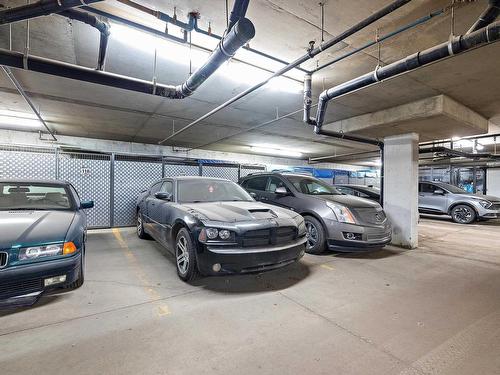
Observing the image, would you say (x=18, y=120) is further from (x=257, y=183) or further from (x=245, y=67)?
(x=245, y=67)

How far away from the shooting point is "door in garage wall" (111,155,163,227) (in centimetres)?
733

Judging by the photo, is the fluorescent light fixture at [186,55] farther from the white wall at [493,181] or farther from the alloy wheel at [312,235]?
the white wall at [493,181]

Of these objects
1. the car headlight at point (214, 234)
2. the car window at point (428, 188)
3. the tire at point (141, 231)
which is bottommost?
the tire at point (141, 231)

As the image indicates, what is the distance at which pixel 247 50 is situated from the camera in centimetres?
335

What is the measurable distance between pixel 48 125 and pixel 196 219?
858cm

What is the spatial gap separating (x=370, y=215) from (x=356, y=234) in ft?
1.80

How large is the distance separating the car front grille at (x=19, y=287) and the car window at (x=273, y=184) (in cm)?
440

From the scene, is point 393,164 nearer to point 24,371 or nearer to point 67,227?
point 67,227

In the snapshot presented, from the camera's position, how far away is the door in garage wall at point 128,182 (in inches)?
289

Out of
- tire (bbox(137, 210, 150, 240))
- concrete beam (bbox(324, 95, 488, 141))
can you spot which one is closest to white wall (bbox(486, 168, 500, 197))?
concrete beam (bbox(324, 95, 488, 141))

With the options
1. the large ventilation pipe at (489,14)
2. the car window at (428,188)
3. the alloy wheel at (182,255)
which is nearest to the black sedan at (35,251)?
the alloy wheel at (182,255)

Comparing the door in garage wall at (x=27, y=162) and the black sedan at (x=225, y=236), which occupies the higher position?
the door in garage wall at (x=27, y=162)

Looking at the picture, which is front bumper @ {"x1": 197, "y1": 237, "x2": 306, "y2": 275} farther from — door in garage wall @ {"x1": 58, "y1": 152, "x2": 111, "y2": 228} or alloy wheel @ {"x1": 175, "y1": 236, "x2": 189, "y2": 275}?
door in garage wall @ {"x1": 58, "y1": 152, "x2": 111, "y2": 228}

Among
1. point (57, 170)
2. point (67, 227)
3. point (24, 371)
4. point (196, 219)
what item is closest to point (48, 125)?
point (57, 170)
